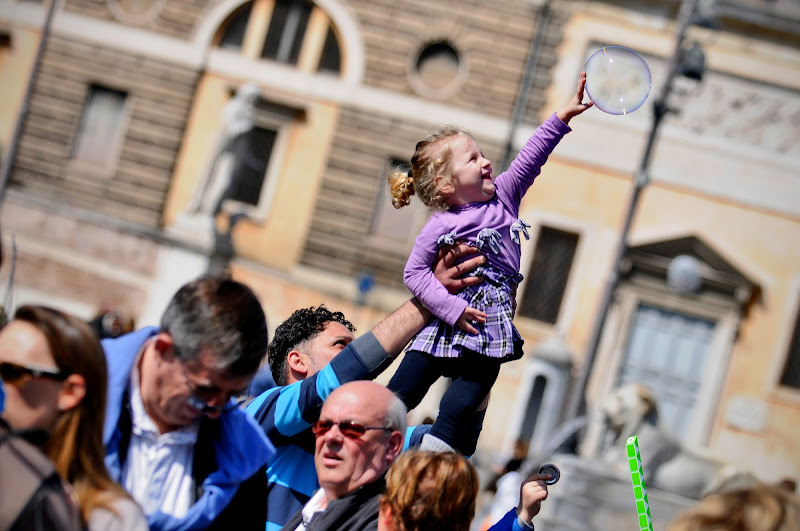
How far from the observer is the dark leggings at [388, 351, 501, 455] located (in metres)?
3.98

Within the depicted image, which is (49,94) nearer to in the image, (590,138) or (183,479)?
(590,138)

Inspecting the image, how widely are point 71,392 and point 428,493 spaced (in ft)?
3.52

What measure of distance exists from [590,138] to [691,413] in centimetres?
525

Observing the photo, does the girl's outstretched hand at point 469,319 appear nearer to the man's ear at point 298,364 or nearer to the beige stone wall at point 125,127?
the man's ear at point 298,364

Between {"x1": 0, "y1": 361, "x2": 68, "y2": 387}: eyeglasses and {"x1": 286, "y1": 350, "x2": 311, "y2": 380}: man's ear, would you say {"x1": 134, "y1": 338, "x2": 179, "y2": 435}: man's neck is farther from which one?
{"x1": 286, "y1": 350, "x2": 311, "y2": 380}: man's ear

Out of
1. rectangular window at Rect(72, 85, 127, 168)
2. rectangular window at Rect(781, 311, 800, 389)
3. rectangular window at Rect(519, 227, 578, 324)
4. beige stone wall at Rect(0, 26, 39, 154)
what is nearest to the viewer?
rectangular window at Rect(781, 311, 800, 389)

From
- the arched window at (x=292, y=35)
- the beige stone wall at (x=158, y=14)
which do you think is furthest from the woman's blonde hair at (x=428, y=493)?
the beige stone wall at (x=158, y=14)

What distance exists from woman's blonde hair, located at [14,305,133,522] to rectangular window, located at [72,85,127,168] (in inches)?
808

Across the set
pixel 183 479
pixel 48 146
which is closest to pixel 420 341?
pixel 183 479

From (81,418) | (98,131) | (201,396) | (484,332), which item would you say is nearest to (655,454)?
(484,332)

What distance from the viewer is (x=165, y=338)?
3.08m

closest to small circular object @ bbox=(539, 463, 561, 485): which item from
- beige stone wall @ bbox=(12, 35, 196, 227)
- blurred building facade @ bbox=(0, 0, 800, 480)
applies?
blurred building facade @ bbox=(0, 0, 800, 480)

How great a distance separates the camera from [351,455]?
11.6 ft

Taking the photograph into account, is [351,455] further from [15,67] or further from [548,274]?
[15,67]
